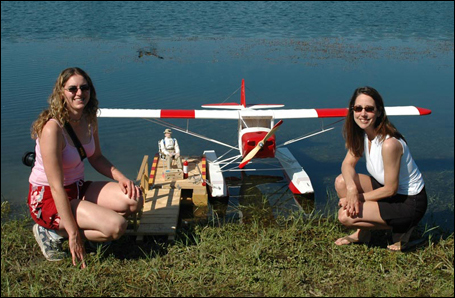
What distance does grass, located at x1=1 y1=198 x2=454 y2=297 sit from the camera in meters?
3.12

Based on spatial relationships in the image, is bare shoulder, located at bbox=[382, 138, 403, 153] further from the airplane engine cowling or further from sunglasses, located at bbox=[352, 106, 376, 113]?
the airplane engine cowling

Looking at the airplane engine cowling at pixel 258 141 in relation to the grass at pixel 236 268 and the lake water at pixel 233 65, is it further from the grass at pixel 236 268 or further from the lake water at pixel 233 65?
the grass at pixel 236 268

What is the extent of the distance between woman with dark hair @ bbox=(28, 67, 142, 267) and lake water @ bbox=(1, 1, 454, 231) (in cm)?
257

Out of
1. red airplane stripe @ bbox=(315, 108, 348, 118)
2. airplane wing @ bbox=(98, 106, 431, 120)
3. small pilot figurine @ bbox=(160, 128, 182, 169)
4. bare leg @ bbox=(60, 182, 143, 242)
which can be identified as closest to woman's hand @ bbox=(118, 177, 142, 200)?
bare leg @ bbox=(60, 182, 143, 242)

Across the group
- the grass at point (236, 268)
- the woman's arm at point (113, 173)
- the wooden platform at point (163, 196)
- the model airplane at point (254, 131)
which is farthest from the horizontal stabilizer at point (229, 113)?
the woman's arm at point (113, 173)

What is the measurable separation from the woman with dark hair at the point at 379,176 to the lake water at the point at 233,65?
6.25 feet

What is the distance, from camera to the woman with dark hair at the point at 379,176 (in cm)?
335

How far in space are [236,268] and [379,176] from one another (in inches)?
50.9

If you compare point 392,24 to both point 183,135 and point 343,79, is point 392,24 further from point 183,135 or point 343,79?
point 183,135

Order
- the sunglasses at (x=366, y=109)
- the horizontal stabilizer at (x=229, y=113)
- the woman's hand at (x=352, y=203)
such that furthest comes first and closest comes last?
1. the horizontal stabilizer at (x=229, y=113)
2. the woman's hand at (x=352, y=203)
3. the sunglasses at (x=366, y=109)

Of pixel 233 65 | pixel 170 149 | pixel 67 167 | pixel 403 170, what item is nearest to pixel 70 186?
pixel 67 167

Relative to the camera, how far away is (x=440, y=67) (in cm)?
1424

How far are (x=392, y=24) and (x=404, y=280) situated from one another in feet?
71.8

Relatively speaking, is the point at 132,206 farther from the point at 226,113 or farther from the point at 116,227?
the point at 226,113
